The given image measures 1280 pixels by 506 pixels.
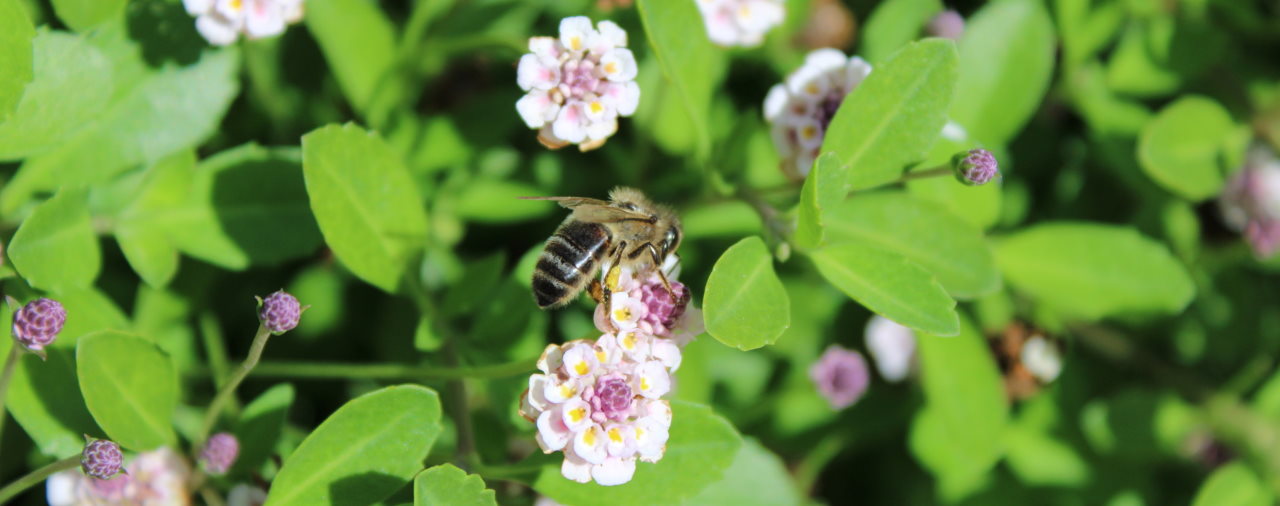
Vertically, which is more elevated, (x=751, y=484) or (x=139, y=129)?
(x=139, y=129)

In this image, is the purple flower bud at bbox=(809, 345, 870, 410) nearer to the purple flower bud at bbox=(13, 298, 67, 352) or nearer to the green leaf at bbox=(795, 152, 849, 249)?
the green leaf at bbox=(795, 152, 849, 249)

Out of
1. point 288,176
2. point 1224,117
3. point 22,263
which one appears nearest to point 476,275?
point 288,176

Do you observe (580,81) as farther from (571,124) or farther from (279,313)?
(279,313)

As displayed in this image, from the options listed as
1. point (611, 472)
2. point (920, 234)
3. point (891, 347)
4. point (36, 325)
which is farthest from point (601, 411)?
point (891, 347)

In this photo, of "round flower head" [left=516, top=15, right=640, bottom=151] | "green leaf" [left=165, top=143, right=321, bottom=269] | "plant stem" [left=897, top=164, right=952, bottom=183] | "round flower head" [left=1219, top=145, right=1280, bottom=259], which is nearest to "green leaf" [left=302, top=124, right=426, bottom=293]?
"green leaf" [left=165, top=143, right=321, bottom=269]

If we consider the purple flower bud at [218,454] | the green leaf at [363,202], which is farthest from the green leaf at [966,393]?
the purple flower bud at [218,454]

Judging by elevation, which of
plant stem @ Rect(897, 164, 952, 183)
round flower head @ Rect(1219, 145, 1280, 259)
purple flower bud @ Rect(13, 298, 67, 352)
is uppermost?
purple flower bud @ Rect(13, 298, 67, 352)
